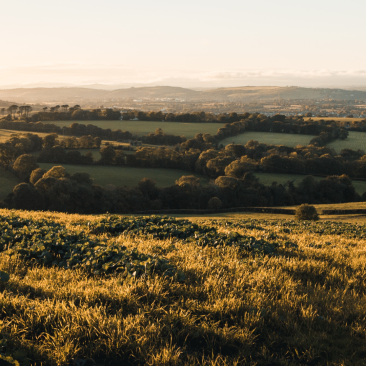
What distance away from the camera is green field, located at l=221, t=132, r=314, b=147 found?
140875 millimetres

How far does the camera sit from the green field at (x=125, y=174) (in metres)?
87.5

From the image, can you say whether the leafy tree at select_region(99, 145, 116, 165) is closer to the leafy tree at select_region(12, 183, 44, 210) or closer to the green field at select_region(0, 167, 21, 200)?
the green field at select_region(0, 167, 21, 200)

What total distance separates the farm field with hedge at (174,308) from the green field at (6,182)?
2763 inches

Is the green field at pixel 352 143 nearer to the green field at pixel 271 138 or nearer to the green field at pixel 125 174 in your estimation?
the green field at pixel 271 138

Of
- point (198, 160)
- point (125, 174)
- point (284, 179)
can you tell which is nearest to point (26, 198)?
point (125, 174)

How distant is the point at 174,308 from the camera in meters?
5.78

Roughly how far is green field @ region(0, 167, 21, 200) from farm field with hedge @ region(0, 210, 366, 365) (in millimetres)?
70190

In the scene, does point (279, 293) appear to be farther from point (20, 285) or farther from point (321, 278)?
point (20, 285)

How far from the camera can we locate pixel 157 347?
4.67 m

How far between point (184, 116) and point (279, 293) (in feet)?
598

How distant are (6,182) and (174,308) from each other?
275 feet

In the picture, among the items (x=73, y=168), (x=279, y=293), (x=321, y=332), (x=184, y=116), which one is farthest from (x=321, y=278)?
(x=184, y=116)

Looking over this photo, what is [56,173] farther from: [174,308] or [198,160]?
[174,308]

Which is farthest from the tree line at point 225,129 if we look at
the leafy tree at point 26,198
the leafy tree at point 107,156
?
the leafy tree at point 26,198
